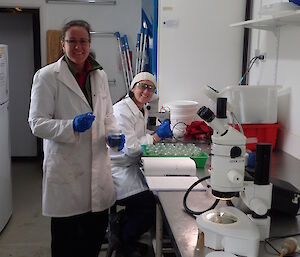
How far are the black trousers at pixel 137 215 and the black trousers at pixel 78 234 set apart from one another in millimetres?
216

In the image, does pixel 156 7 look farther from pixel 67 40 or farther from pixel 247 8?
pixel 67 40

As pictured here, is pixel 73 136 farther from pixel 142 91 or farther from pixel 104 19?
pixel 104 19

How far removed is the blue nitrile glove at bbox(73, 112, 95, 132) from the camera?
1.83 m

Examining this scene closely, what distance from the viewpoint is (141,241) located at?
291 cm

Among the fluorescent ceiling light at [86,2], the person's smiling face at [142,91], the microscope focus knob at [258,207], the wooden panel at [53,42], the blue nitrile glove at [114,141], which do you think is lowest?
the microscope focus knob at [258,207]

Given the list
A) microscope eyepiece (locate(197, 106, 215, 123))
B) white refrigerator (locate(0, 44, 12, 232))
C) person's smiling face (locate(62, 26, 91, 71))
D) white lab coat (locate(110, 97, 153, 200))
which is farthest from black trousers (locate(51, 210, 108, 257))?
microscope eyepiece (locate(197, 106, 215, 123))

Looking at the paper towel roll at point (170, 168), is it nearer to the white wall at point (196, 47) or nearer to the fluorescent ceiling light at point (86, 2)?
the white wall at point (196, 47)

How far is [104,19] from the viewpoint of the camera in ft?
15.4

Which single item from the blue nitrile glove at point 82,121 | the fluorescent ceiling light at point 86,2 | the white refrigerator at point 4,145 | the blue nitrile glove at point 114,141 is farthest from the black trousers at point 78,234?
the fluorescent ceiling light at point 86,2

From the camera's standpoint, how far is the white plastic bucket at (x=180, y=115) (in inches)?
111

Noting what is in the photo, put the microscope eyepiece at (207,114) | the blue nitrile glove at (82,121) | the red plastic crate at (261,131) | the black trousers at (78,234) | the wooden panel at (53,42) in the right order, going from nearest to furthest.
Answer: the microscope eyepiece at (207,114) < the blue nitrile glove at (82,121) < the black trousers at (78,234) < the red plastic crate at (261,131) < the wooden panel at (53,42)

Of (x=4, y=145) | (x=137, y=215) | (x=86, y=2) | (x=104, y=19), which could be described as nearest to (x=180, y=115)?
(x=137, y=215)

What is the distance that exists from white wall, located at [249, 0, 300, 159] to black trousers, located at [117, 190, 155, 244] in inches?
36.5

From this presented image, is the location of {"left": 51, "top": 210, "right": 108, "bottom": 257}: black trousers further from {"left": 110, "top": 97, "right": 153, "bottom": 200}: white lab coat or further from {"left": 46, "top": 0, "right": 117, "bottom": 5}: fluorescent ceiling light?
{"left": 46, "top": 0, "right": 117, "bottom": 5}: fluorescent ceiling light
